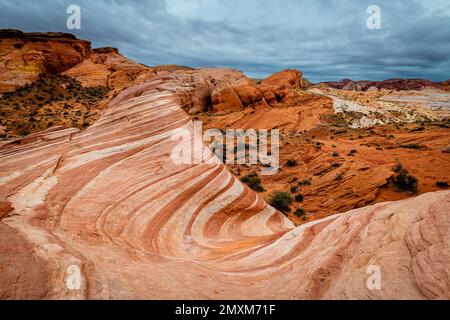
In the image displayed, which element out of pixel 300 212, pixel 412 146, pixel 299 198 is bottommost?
pixel 300 212

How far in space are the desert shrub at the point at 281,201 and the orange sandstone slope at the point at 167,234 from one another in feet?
12.4

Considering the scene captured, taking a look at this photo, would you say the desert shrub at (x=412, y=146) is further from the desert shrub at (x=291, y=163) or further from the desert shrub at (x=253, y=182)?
the desert shrub at (x=253, y=182)

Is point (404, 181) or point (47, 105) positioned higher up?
point (47, 105)

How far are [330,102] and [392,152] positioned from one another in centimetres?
2617

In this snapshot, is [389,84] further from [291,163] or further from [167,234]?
[167,234]

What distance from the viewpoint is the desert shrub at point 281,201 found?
14203mm

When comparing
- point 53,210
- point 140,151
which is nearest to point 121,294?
point 53,210

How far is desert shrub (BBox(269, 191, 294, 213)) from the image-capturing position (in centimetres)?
1420

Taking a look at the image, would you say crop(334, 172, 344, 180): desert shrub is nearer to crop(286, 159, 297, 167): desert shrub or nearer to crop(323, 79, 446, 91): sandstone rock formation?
crop(286, 159, 297, 167): desert shrub

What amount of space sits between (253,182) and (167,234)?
11334mm

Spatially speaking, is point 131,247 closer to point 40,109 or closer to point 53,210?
point 53,210

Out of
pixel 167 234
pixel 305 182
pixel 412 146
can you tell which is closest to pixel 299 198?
pixel 305 182

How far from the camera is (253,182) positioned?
1748 cm

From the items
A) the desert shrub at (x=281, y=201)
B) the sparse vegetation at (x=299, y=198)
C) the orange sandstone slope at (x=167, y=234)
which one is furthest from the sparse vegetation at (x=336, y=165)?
the orange sandstone slope at (x=167, y=234)
